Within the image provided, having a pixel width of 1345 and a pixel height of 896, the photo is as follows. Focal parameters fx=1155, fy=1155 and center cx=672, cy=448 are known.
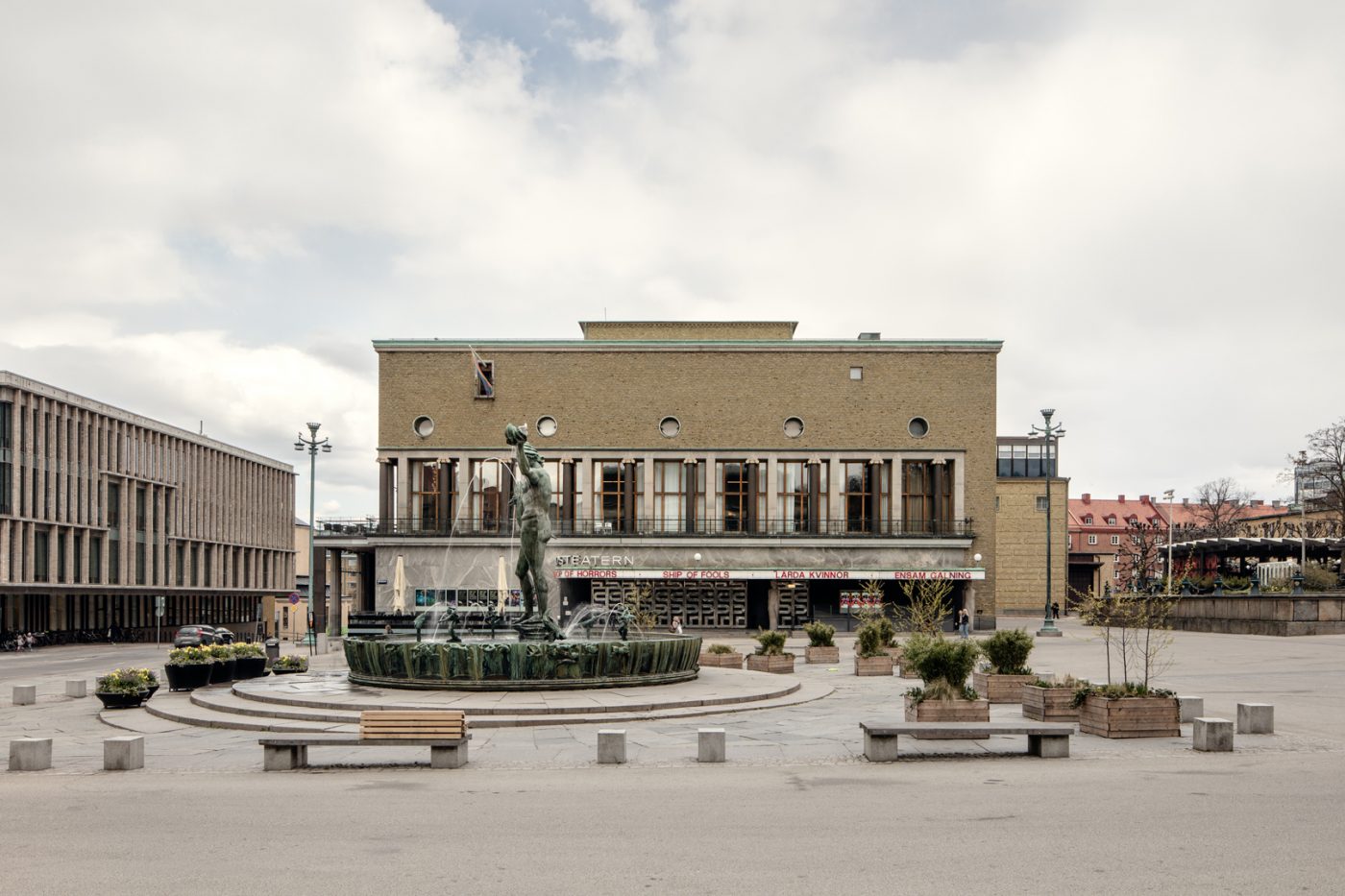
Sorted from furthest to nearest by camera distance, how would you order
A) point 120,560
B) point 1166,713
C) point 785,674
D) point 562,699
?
1. point 120,560
2. point 785,674
3. point 562,699
4. point 1166,713

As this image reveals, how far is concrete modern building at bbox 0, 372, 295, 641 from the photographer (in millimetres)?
61438

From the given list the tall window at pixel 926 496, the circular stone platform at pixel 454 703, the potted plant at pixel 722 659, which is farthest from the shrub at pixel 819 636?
the tall window at pixel 926 496

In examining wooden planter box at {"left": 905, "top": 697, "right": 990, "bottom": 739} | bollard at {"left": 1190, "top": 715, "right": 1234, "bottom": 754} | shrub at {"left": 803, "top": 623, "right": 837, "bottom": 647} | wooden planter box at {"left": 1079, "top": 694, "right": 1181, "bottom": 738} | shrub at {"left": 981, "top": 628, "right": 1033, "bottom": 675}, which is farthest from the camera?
shrub at {"left": 803, "top": 623, "right": 837, "bottom": 647}

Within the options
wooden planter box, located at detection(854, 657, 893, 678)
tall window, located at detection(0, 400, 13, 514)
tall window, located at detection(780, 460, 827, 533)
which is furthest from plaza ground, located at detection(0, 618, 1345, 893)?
tall window, located at detection(0, 400, 13, 514)

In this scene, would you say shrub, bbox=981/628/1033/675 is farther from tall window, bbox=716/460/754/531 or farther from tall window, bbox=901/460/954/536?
tall window, bbox=901/460/954/536

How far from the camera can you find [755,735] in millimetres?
16859

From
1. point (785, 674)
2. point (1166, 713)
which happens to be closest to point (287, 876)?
point (1166, 713)

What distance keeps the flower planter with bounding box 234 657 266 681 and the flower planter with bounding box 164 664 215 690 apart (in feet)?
3.53

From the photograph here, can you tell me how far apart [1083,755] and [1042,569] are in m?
74.3

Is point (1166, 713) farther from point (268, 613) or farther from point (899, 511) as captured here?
point (268, 613)

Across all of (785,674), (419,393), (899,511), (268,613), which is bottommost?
(268,613)

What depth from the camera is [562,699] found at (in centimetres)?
1906

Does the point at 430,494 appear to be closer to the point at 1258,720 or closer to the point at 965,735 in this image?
the point at 1258,720

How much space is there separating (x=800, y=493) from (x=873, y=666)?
1163 inches
